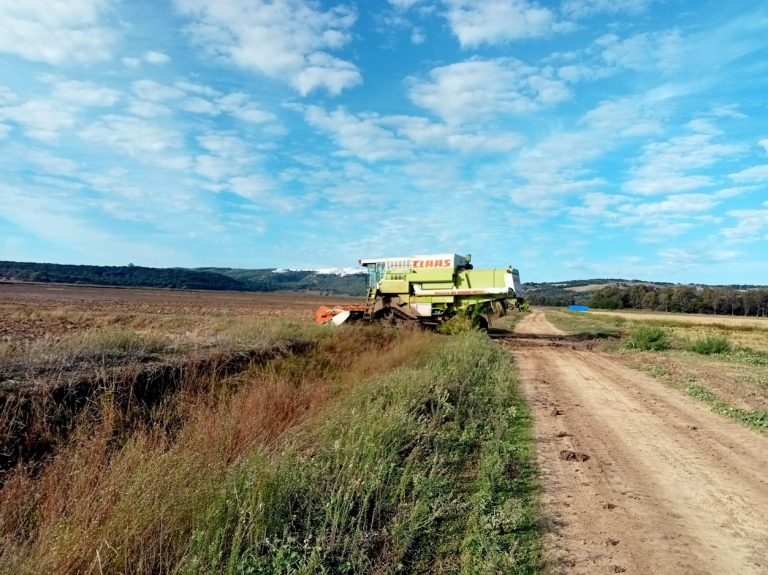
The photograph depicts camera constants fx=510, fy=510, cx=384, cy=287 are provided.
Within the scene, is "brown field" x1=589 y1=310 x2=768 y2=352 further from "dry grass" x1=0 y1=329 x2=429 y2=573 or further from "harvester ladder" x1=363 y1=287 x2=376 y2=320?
"dry grass" x1=0 y1=329 x2=429 y2=573

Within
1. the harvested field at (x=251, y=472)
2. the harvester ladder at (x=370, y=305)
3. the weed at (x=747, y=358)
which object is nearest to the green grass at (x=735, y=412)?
the harvested field at (x=251, y=472)

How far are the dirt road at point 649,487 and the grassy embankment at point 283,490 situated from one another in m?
0.38

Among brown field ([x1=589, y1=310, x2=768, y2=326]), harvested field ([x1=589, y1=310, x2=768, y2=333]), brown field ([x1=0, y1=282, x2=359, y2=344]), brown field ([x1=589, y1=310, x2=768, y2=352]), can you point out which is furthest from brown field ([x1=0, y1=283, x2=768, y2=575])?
brown field ([x1=589, y1=310, x2=768, y2=326])

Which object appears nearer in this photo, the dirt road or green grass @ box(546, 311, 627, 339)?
the dirt road

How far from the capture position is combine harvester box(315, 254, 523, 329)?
75.7 ft

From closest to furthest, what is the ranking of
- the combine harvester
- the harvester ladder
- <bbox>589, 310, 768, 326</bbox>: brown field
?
the combine harvester < the harvester ladder < <bbox>589, 310, 768, 326</bbox>: brown field

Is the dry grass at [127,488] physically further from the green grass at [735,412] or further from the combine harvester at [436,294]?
the combine harvester at [436,294]

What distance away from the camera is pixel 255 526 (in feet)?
12.5

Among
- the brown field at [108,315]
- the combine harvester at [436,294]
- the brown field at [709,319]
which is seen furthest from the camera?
the brown field at [709,319]

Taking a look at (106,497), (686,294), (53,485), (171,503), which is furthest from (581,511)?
(686,294)

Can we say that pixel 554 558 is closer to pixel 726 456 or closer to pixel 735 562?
pixel 735 562

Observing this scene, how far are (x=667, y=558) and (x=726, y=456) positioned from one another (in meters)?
3.55

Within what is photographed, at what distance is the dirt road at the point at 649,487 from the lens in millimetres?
4199

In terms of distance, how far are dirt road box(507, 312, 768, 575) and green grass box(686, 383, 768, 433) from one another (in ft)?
0.97
